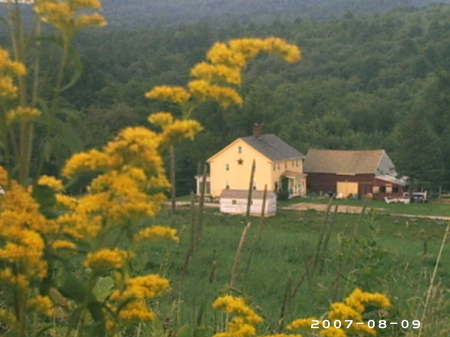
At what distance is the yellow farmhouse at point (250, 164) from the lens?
2225cm

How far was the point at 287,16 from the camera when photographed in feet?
330

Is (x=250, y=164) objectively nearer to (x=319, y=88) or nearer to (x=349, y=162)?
(x=349, y=162)

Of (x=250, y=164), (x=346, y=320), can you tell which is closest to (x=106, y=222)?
(x=346, y=320)

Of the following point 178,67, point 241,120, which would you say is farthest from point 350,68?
point 241,120

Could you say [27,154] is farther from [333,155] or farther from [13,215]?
[333,155]

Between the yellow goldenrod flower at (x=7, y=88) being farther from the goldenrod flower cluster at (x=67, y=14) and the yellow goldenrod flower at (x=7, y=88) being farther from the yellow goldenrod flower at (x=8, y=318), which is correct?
the yellow goldenrod flower at (x=8, y=318)

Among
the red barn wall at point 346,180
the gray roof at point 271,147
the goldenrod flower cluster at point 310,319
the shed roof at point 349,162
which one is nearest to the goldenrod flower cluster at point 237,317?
the goldenrod flower cluster at point 310,319

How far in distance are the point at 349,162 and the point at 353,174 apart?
1.42 ft

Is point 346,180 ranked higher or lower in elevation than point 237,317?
lower

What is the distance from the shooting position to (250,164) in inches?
923

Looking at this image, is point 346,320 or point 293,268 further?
point 293,268

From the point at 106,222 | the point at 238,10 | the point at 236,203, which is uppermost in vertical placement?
the point at 238,10

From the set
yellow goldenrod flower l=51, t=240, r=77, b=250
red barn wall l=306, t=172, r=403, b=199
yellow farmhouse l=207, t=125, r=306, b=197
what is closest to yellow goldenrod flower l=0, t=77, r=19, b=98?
yellow goldenrod flower l=51, t=240, r=77, b=250

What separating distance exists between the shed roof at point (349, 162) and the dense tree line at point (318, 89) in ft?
2.24
